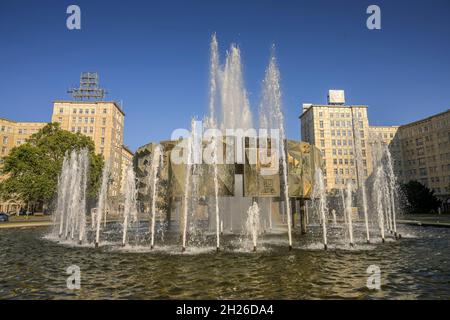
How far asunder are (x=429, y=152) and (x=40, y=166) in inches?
3999

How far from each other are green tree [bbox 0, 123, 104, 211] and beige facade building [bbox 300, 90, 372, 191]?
72.0 m

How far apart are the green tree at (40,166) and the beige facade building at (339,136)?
72000 mm

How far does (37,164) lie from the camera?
50.1 metres

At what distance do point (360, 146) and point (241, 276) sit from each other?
10289 centimetres

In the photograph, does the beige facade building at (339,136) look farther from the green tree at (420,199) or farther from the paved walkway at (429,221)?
the paved walkway at (429,221)

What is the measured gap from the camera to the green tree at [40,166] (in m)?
47.6

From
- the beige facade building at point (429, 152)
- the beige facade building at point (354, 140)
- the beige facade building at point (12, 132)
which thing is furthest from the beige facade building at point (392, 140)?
the beige facade building at point (12, 132)

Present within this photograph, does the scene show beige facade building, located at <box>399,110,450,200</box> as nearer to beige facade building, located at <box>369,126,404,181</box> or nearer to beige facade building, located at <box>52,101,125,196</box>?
beige facade building, located at <box>369,126,404,181</box>

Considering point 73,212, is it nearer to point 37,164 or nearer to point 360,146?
point 37,164

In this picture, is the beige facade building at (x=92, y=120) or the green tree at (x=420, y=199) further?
the beige facade building at (x=92, y=120)

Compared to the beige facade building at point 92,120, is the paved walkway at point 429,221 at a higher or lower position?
lower

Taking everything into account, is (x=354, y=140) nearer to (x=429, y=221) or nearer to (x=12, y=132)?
(x=429, y=221)

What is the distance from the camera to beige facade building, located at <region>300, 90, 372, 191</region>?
99.8 metres
